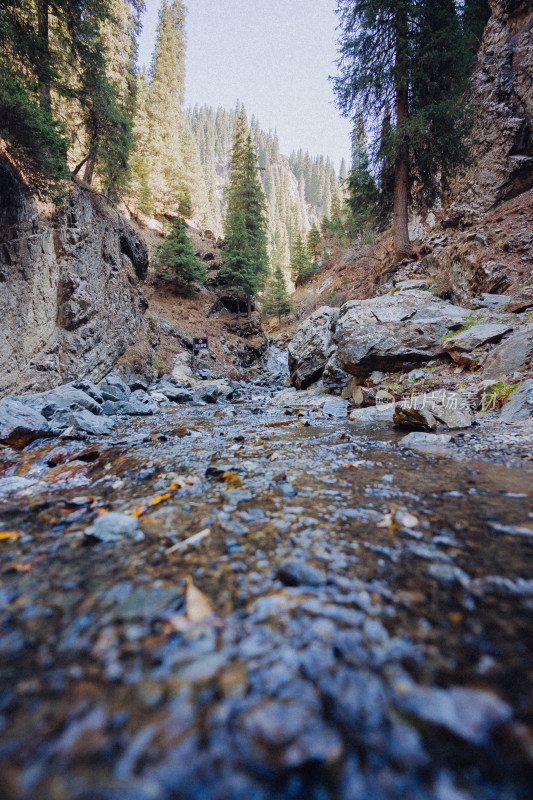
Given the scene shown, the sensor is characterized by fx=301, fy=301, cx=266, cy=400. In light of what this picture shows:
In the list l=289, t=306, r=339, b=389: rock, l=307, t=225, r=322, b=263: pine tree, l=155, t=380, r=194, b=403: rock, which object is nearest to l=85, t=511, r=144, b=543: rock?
l=155, t=380, r=194, b=403: rock

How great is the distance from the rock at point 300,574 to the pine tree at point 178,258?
20156 millimetres

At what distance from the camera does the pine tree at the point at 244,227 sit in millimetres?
20281

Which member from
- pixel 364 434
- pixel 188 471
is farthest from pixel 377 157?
pixel 188 471

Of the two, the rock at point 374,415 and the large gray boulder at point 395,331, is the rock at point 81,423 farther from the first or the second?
the large gray boulder at point 395,331

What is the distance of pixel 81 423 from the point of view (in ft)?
16.4

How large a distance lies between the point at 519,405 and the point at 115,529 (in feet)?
15.7

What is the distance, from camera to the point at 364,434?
4285 mm

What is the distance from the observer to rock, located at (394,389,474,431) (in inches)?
158

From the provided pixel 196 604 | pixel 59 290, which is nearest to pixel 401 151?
pixel 59 290

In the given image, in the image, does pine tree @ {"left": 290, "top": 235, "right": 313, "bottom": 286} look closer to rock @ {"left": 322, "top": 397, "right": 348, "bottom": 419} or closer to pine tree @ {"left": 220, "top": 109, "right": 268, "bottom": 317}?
pine tree @ {"left": 220, "top": 109, "right": 268, "bottom": 317}

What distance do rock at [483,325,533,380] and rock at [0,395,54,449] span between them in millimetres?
6918

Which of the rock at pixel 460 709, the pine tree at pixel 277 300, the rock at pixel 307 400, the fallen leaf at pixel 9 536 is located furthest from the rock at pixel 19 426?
the pine tree at pixel 277 300

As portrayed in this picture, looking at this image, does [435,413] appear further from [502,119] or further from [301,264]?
[301,264]

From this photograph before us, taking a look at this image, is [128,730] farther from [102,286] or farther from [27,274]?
[102,286]
